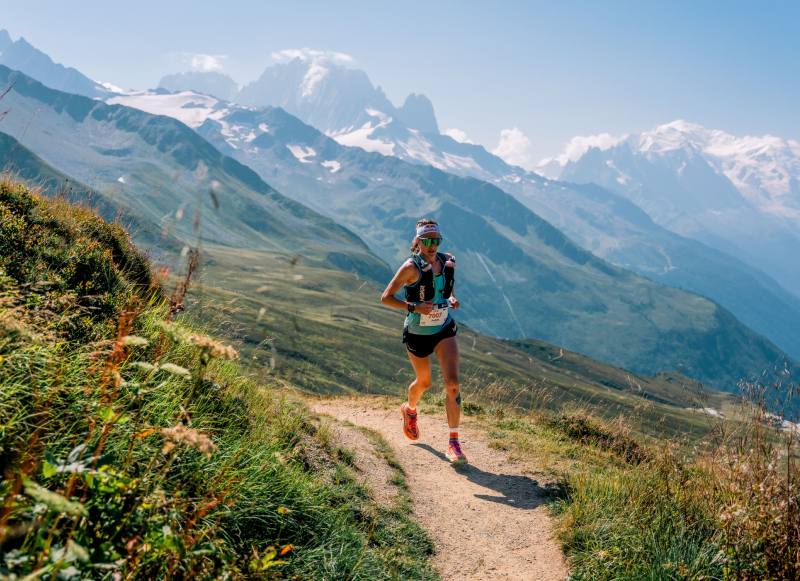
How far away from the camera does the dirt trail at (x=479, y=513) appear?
4859mm

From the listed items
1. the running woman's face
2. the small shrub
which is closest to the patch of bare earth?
the running woman's face

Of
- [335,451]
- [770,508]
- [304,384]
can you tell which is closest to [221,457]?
[335,451]

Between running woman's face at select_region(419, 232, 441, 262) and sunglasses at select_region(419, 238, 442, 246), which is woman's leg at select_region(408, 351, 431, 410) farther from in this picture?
sunglasses at select_region(419, 238, 442, 246)

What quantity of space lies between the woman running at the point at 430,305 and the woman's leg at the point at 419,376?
2 cm

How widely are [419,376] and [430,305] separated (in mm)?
1427

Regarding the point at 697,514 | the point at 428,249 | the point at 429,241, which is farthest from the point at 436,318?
the point at 697,514

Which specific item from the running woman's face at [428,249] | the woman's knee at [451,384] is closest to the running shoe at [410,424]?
the woman's knee at [451,384]

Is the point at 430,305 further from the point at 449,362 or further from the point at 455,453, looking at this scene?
the point at 455,453

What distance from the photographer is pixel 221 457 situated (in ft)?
13.0

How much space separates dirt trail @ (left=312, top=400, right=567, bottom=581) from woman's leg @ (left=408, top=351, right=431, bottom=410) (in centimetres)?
92

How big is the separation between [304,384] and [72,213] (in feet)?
343

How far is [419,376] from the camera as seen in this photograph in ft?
26.2

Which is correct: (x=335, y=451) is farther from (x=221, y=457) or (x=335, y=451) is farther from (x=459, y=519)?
(x=221, y=457)

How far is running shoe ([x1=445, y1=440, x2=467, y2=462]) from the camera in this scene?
770 cm
